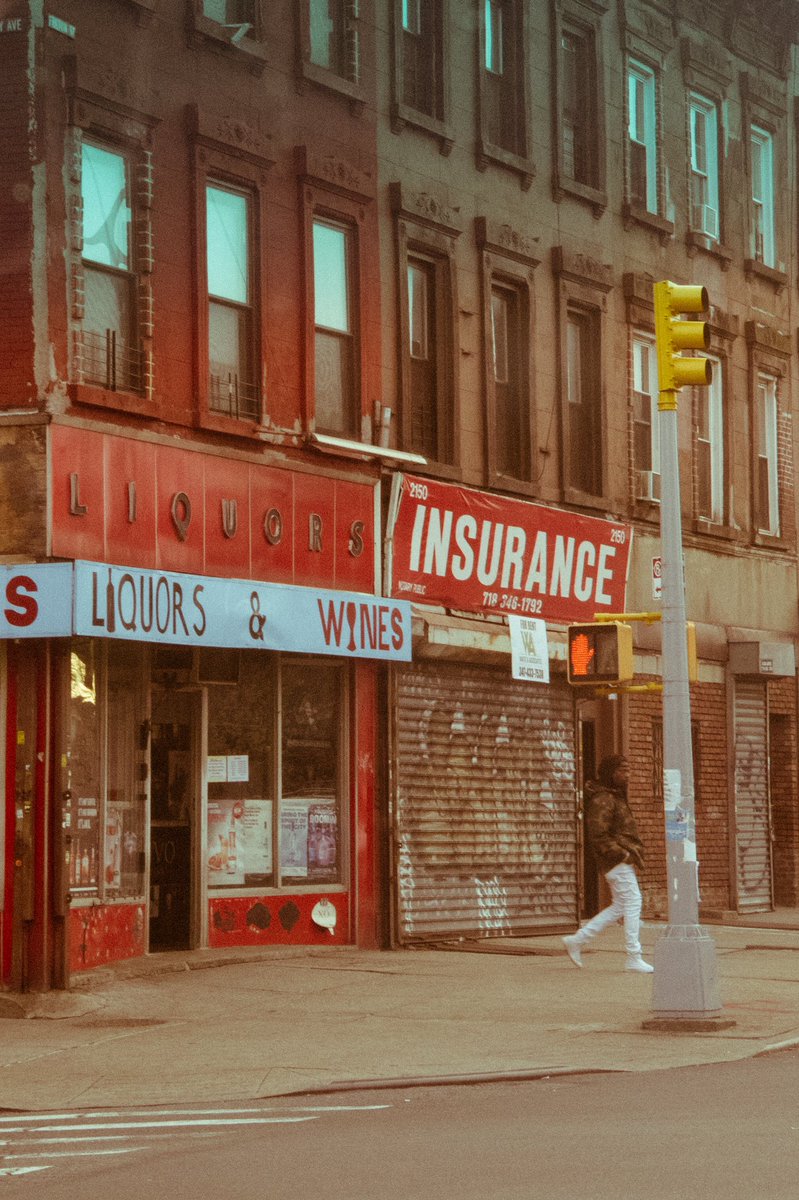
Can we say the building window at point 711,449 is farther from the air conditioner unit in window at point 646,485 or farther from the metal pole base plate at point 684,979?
the metal pole base plate at point 684,979

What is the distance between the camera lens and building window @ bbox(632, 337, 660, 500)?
24281 mm

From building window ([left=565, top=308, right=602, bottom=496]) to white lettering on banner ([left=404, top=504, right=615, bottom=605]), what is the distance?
34.5 inches

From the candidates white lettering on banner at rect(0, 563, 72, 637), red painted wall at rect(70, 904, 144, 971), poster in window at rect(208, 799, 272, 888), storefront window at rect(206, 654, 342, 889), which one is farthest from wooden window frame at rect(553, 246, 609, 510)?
white lettering on banner at rect(0, 563, 72, 637)

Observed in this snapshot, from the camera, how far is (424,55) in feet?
69.8

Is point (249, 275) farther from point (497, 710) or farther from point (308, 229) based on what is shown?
point (497, 710)

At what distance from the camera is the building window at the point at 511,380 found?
72.7ft

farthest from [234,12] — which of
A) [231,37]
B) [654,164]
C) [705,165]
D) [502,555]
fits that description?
[705,165]

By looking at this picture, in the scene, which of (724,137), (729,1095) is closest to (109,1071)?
(729,1095)

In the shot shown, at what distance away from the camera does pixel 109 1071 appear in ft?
41.1

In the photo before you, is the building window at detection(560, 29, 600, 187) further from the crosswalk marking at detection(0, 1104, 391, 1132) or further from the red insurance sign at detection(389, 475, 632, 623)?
the crosswalk marking at detection(0, 1104, 391, 1132)

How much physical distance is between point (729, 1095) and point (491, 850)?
10.5 meters

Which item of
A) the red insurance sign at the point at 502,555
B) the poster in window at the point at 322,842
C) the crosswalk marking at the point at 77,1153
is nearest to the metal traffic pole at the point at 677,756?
the crosswalk marking at the point at 77,1153

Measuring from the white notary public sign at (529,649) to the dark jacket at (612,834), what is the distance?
2776mm

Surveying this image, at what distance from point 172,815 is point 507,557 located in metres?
5.34
